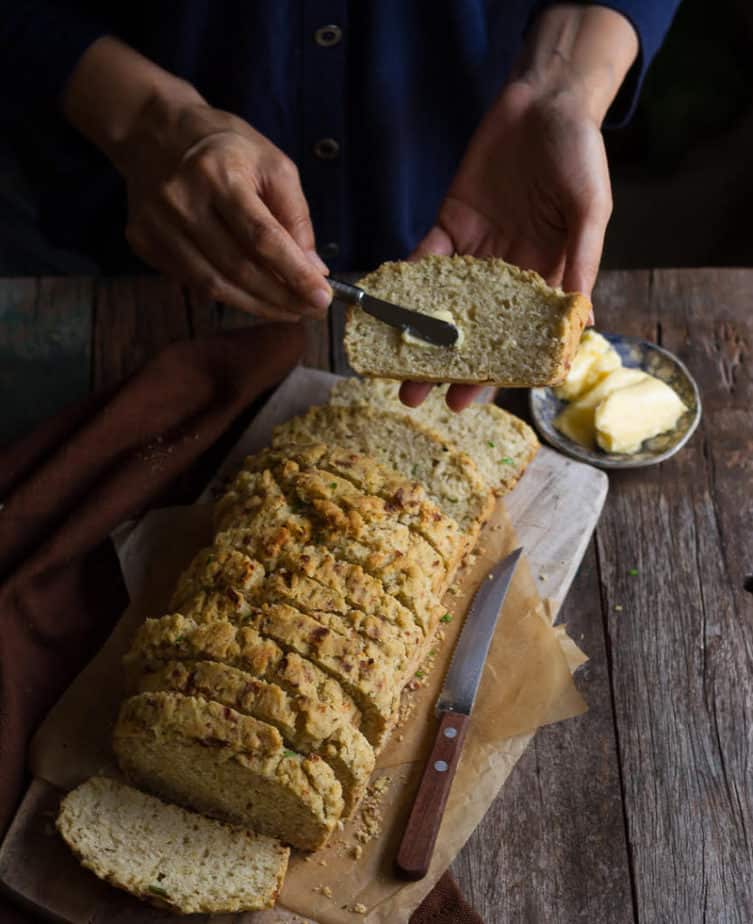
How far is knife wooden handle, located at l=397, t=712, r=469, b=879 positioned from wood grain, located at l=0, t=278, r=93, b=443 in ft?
7.32

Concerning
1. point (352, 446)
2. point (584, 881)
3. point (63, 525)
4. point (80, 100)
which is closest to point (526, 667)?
point (584, 881)

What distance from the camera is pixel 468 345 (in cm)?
360

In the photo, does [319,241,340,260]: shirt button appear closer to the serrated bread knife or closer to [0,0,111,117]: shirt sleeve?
[0,0,111,117]: shirt sleeve

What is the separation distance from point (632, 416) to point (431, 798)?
1.74 metres

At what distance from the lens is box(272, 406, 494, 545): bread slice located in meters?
3.72

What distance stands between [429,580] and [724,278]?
7.73ft

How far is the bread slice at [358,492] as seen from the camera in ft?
11.2

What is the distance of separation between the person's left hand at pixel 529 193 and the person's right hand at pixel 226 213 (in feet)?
1.79

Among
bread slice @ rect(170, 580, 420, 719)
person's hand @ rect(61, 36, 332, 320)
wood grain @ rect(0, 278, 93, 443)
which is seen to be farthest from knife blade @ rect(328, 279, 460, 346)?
wood grain @ rect(0, 278, 93, 443)

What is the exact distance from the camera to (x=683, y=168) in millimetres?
7359

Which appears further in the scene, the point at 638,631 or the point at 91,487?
the point at 91,487

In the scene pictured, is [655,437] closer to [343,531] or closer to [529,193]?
[529,193]

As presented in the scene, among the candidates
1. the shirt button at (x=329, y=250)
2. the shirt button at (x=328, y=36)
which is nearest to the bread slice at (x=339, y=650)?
the shirt button at (x=329, y=250)

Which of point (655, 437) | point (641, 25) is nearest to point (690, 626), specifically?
point (655, 437)
